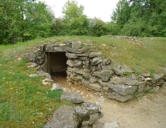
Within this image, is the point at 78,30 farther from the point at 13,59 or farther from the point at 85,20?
the point at 13,59

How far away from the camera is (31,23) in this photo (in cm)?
944

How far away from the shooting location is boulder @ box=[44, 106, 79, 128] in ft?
6.25

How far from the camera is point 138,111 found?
3.84m

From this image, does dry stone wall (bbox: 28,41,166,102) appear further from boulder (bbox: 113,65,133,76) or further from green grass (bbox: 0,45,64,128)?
green grass (bbox: 0,45,64,128)

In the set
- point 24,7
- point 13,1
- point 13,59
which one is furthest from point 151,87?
point 13,1

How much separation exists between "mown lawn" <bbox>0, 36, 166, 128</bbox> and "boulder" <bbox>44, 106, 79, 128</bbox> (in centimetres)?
15

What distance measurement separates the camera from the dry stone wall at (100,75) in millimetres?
4270

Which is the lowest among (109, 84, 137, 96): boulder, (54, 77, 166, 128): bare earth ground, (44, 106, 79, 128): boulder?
(54, 77, 166, 128): bare earth ground

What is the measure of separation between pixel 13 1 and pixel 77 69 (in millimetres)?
8700

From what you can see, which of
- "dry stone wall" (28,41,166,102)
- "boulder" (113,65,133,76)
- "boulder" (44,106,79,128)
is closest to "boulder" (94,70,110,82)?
"dry stone wall" (28,41,166,102)

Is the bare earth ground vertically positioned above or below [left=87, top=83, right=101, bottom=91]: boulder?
below

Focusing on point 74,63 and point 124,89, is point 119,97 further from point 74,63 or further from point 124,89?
point 74,63

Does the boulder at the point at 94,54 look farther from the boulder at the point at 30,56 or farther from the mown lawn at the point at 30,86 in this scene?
the boulder at the point at 30,56

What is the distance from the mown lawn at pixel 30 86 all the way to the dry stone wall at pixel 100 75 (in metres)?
0.45
